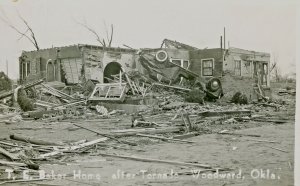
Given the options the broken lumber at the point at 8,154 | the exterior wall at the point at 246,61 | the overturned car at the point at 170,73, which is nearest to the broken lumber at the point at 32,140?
the broken lumber at the point at 8,154

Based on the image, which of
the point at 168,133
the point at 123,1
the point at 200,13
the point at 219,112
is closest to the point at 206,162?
the point at 168,133

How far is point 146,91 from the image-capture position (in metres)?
5.10

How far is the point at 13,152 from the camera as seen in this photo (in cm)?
421

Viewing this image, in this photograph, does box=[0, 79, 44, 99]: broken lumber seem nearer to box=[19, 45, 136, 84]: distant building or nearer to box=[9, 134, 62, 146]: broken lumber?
box=[19, 45, 136, 84]: distant building

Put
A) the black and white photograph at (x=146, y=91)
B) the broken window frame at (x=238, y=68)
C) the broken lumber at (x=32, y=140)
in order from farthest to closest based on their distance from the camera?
the broken window frame at (x=238, y=68) → the broken lumber at (x=32, y=140) → the black and white photograph at (x=146, y=91)

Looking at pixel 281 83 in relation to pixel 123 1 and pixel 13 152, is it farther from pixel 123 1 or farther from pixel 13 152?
pixel 13 152

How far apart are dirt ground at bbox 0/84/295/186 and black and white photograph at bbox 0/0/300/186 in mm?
12

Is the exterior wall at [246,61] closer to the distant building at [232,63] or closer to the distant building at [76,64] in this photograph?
the distant building at [232,63]

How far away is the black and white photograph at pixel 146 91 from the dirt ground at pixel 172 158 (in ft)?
0.04

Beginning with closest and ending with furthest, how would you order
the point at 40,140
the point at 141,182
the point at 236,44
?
the point at 141,182 < the point at 40,140 < the point at 236,44

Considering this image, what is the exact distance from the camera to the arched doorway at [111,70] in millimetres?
4994

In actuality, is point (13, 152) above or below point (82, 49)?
below

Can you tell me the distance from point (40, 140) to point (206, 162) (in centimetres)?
174

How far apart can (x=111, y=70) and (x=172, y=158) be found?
54.1 inches
